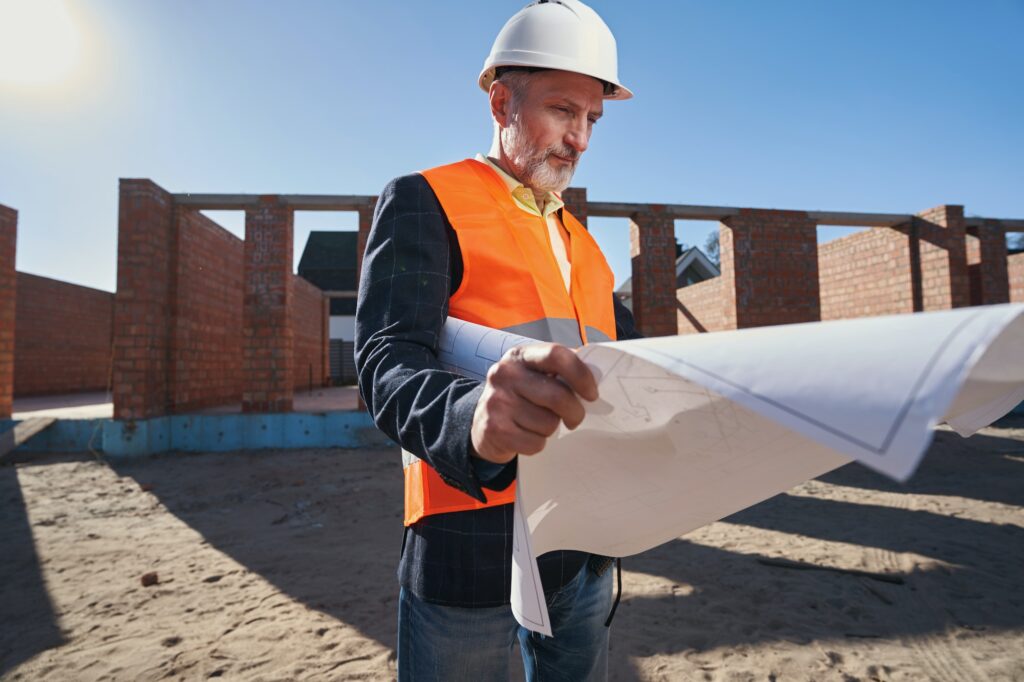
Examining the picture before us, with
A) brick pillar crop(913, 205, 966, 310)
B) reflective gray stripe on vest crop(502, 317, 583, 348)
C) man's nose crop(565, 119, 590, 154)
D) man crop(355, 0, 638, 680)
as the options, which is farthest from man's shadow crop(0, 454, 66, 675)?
brick pillar crop(913, 205, 966, 310)

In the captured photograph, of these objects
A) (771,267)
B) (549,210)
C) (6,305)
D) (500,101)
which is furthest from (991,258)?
(6,305)

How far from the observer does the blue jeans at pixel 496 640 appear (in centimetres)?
103

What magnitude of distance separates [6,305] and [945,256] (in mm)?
15816

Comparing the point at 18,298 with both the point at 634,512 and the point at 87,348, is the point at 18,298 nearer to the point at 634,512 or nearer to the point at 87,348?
the point at 87,348

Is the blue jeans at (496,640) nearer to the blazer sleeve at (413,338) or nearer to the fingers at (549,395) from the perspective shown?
the blazer sleeve at (413,338)

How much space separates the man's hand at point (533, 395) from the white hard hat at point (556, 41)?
797 millimetres

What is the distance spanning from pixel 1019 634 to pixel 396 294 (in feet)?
12.9

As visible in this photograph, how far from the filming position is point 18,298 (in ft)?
42.3

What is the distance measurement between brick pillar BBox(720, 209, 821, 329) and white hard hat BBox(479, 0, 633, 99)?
8.39 m

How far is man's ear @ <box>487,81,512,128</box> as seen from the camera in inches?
47.9

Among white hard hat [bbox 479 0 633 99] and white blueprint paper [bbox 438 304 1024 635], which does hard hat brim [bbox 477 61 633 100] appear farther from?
white blueprint paper [bbox 438 304 1024 635]

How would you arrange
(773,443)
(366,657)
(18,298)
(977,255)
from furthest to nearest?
1. (18,298)
2. (977,255)
3. (366,657)
4. (773,443)

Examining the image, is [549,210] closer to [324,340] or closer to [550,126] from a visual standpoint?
[550,126]

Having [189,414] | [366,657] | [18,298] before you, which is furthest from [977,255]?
[18,298]
